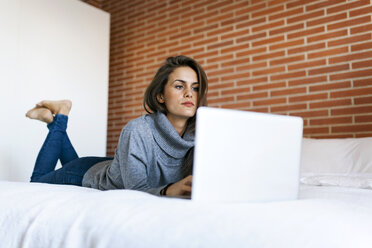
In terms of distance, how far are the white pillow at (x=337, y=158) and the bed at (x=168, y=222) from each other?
88cm

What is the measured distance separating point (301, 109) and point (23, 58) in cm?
211

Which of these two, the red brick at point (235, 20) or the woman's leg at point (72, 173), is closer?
the woman's leg at point (72, 173)

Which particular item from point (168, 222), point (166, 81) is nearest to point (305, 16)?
point (166, 81)

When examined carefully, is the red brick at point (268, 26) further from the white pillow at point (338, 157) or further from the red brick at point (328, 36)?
the white pillow at point (338, 157)

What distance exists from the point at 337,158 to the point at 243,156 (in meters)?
1.29

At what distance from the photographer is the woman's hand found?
3.69 ft

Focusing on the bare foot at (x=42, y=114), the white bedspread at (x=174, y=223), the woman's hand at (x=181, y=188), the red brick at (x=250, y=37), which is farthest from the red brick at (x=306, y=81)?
the white bedspread at (x=174, y=223)

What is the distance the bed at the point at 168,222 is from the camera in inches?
25.5

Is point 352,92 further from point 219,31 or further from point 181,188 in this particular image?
point 181,188

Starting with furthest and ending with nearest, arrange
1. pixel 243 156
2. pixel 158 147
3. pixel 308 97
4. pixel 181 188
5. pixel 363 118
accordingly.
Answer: pixel 308 97 < pixel 363 118 < pixel 158 147 < pixel 181 188 < pixel 243 156

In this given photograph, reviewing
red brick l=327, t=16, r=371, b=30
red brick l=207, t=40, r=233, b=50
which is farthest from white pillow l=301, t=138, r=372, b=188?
red brick l=207, t=40, r=233, b=50

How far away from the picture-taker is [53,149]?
87.7 inches

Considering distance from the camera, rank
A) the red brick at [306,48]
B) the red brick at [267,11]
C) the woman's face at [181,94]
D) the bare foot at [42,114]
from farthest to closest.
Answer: the red brick at [267,11], the red brick at [306,48], the bare foot at [42,114], the woman's face at [181,94]

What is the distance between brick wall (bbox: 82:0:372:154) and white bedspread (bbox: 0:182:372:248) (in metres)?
1.86
